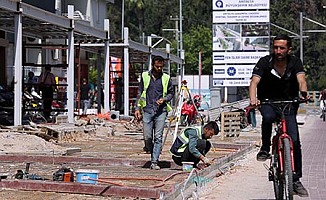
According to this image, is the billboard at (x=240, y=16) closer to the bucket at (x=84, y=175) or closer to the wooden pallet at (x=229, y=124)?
the wooden pallet at (x=229, y=124)

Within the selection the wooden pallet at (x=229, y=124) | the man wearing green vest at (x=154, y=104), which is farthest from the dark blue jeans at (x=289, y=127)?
the wooden pallet at (x=229, y=124)

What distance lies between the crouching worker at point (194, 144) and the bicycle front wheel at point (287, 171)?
344cm

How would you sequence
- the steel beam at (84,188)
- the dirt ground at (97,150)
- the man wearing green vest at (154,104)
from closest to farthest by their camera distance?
the steel beam at (84,188) → the dirt ground at (97,150) → the man wearing green vest at (154,104)

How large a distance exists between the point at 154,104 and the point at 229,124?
10.2 m

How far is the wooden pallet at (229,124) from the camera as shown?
861 inches

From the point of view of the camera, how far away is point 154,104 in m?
12.3

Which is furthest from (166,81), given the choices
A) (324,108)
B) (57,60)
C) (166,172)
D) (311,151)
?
(324,108)

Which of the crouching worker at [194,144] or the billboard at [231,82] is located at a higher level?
the billboard at [231,82]

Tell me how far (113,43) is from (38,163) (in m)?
17.8

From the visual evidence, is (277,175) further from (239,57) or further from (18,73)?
(239,57)

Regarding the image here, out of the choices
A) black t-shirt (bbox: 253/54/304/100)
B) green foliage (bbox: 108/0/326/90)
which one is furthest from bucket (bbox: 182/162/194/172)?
green foliage (bbox: 108/0/326/90)

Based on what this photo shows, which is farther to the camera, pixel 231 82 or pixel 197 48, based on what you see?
pixel 197 48

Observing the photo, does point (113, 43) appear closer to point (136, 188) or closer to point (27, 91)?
point (27, 91)

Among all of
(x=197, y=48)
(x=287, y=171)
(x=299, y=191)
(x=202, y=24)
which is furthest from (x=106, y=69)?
(x=202, y=24)
